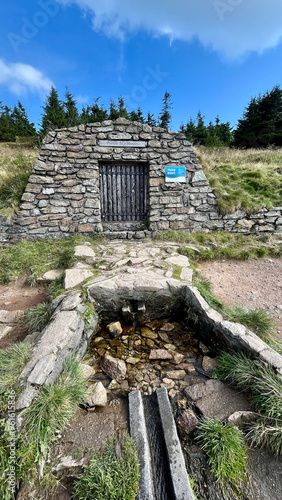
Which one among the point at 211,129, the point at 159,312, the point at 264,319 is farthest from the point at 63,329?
the point at 211,129

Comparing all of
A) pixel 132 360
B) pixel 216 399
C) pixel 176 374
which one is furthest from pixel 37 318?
pixel 216 399

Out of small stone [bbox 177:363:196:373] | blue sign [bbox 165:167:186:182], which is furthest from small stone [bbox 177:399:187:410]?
blue sign [bbox 165:167:186:182]

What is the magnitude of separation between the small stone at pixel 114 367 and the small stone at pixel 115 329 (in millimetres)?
428

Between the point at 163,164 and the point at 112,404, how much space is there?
19.8 ft

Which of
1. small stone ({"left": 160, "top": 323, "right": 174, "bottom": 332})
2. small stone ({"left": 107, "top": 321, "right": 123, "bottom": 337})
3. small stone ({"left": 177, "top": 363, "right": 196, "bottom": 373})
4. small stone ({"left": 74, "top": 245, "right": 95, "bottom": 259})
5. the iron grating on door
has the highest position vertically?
the iron grating on door

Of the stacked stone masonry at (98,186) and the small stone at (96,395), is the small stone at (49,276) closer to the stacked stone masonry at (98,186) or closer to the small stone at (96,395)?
the stacked stone masonry at (98,186)

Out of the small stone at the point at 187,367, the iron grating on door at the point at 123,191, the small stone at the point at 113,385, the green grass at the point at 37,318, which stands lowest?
the small stone at the point at 113,385

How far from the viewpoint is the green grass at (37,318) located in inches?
115

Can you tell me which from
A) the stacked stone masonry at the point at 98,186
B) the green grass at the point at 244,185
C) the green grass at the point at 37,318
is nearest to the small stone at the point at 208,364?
the green grass at the point at 37,318

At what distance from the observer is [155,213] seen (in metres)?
6.52

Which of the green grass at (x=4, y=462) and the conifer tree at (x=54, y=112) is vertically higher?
the conifer tree at (x=54, y=112)

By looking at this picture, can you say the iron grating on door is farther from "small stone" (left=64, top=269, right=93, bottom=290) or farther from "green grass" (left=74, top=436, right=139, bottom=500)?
"green grass" (left=74, top=436, right=139, bottom=500)

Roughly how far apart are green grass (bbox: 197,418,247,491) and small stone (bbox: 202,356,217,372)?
0.63 meters

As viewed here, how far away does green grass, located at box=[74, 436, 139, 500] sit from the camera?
133 centimetres
